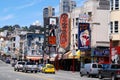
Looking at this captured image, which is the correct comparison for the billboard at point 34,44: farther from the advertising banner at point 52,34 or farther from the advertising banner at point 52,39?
the advertising banner at point 52,39

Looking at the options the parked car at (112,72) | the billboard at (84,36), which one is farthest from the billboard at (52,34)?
the parked car at (112,72)

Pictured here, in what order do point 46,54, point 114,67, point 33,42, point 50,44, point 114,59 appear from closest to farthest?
1. point 114,67
2. point 114,59
3. point 50,44
4. point 46,54
5. point 33,42

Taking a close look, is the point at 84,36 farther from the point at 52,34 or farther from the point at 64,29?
the point at 52,34

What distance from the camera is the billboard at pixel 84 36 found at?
70.1 metres

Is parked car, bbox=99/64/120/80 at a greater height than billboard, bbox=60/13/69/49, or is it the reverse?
billboard, bbox=60/13/69/49

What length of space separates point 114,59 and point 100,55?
8.11 meters

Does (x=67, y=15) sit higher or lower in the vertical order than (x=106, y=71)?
higher

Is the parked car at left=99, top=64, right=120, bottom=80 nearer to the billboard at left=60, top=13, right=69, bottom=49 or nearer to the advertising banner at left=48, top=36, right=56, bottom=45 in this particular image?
the billboard at left=60, top=13, right=69, bottom=49

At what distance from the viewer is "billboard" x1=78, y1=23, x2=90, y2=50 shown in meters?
70.1

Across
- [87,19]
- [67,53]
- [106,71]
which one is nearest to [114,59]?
[87,19]

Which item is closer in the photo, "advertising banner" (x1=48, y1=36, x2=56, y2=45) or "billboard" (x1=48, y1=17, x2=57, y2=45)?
"billboard" (x1=48, y1=17, x2=57, y2=45)

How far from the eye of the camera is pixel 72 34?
81.9 meters

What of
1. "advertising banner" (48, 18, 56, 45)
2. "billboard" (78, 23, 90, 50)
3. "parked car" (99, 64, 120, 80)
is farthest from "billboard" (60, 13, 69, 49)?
"parked car" (99, 64, 120, 80)

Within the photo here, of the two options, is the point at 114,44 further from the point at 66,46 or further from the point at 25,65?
the point at 66,46
